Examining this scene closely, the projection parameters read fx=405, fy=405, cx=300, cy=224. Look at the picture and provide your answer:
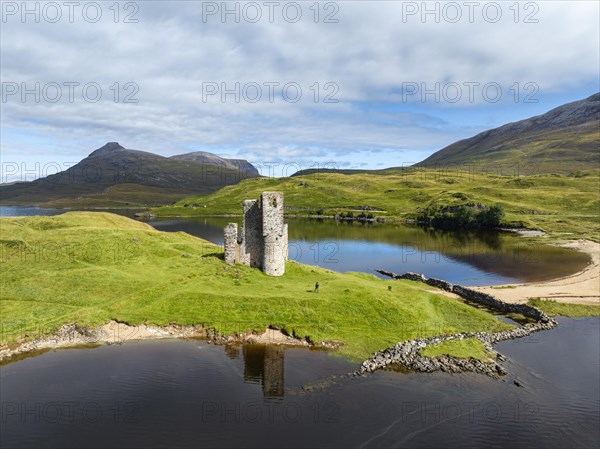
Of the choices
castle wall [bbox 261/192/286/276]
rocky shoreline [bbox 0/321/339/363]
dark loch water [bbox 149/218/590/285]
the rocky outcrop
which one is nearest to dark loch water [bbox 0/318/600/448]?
the rocky outcrop

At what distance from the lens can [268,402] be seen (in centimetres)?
3161

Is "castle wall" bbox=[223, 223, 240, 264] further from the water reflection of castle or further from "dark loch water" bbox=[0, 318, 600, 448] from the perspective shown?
the water reflection of castle

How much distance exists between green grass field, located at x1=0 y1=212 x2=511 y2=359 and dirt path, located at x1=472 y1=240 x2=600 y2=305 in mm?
17776

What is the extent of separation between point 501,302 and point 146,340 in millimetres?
48692

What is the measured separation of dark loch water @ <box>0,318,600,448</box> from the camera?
27391 millimetres

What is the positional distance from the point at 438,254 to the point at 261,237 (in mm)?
74527

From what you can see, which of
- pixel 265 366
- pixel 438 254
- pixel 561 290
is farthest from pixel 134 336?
pixel 438 254

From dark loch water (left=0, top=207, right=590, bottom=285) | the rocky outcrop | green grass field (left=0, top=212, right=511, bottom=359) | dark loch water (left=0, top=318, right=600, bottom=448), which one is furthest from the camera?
dark loch water (left=0, top=207, right=590, bottom=285)

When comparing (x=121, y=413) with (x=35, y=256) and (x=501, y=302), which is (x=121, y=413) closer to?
(x=35, y=256)

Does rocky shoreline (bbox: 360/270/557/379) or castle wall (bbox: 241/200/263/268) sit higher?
castle wall (bbox: 241/200/263/268)

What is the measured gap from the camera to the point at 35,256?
54562 mm

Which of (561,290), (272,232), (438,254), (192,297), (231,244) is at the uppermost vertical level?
(272,232)

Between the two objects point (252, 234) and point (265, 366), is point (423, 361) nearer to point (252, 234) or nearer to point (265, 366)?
point (265, 366)

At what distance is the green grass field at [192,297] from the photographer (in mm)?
43062
